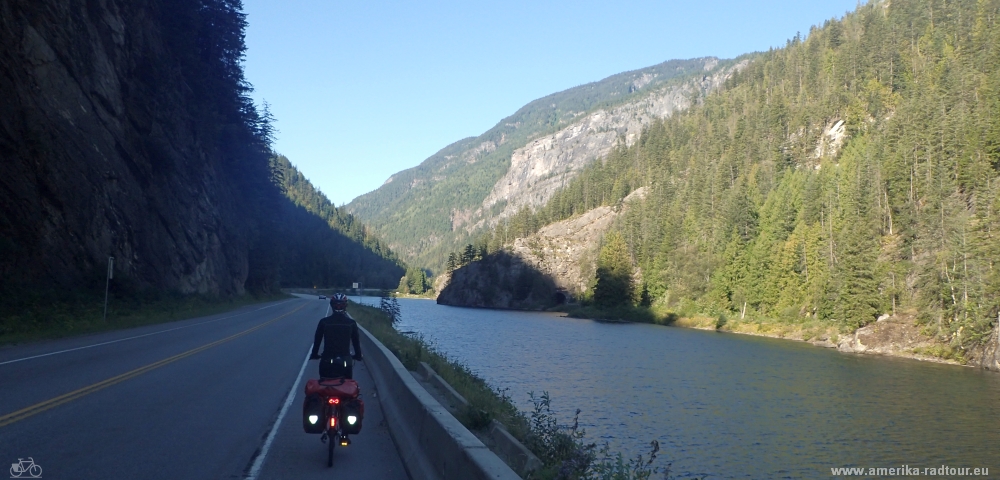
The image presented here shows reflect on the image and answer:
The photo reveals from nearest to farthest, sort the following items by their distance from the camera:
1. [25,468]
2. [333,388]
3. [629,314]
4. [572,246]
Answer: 1. [25,468]
2. [333,388]
3. [629,314]
4. [572,246]

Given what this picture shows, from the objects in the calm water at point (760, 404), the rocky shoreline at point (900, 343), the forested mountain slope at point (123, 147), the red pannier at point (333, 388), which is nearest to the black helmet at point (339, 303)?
the red pannier at point (333, 388)

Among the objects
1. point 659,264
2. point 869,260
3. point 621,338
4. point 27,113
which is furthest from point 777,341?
point 27,113

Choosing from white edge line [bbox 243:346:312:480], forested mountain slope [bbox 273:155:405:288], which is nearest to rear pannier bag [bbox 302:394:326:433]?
white edge line [bbox 243:346:312:480]

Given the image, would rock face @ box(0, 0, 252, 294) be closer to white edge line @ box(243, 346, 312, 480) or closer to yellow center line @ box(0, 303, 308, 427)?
yellow center line @ box(0, 303, 308, 427)

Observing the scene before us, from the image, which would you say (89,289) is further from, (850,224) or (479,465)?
(850,224)

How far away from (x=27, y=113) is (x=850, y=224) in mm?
65517

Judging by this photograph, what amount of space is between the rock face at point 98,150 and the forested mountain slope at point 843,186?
5138cm

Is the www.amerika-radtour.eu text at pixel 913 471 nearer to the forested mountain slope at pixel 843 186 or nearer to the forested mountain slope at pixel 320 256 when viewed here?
the forested mountain slope at pixel 843 186

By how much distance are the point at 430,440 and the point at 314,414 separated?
1.72 meters

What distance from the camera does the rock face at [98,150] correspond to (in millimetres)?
26938

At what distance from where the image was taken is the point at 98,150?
34219 millimetres

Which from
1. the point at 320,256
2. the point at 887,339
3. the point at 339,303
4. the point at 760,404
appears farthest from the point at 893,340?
the point at 320,256

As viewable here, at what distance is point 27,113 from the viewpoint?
27.5 meters

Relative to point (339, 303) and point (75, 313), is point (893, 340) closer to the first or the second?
point (339, 303)
